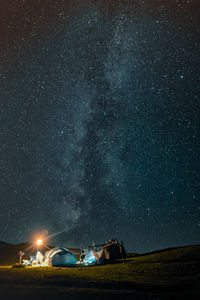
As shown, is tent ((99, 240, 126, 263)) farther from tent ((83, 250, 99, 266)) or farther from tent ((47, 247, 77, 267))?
tent ((47, 247, 77, 267))

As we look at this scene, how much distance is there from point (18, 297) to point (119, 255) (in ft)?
93.4

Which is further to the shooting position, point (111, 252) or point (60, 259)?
point (60, 259)

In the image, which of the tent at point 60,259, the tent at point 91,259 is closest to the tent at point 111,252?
Answer: the tent at point 91,259

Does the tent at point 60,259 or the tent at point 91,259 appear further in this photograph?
the tent at point 60,259

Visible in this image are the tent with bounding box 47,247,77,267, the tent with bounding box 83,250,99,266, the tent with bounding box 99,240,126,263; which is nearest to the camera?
the tent with bounding box 83,250,99,266

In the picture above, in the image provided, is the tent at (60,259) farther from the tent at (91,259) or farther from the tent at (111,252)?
the tent at (111,252)

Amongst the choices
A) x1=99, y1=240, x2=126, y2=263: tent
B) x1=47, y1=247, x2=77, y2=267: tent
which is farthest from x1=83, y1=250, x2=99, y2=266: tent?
x1=47, y1=247, x2=77, y2=267: tent

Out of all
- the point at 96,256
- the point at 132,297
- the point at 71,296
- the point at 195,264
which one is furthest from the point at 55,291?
the point at 96,256

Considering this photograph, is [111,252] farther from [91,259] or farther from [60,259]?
[60,259]

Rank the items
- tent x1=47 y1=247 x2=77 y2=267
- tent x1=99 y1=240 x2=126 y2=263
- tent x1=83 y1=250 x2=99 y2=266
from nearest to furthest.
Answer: tent x1=83 y1=250 x2=99 y2=266
tent x1=99 y1=240 x2=126 y2=263
tent x1=47 y1=247 x2=77 y2=267

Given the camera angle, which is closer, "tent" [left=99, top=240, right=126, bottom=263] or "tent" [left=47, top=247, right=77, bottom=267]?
"tent" [left=99, top=240, right=126, bottom=263]

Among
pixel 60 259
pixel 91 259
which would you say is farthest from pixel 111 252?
pixel 60 259

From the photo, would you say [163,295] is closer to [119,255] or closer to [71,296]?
[71,296]

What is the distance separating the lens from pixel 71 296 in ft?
39.0
